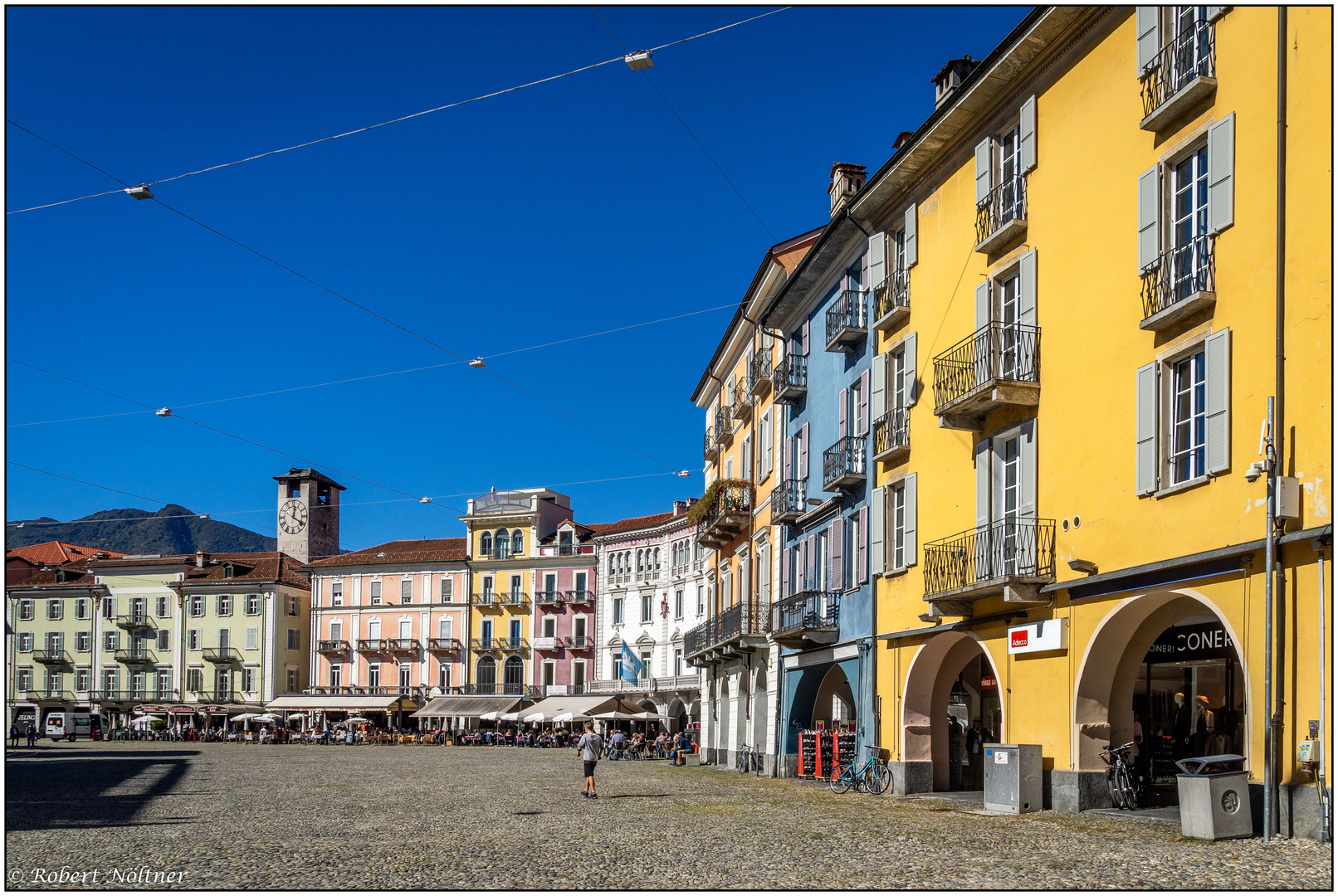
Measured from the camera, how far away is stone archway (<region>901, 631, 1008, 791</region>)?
26.2 meters

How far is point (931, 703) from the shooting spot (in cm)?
2688

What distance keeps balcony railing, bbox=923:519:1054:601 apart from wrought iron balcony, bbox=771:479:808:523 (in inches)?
382

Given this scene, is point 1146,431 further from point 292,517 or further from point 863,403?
point 292,517

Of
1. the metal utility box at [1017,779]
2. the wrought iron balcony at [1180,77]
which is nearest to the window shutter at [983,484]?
the metal utility box at [1017,779]

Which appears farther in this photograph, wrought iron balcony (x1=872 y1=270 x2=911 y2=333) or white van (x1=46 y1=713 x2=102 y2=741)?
white van (x1=46 y1=713 x2=102 y2=741)

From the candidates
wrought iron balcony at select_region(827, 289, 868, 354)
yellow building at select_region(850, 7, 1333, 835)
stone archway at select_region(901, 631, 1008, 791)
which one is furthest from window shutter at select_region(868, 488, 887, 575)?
wrought iron balcony at select_region(827, 289, 868, 354)

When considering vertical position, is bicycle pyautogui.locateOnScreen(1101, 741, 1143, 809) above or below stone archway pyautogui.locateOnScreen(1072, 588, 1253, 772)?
below

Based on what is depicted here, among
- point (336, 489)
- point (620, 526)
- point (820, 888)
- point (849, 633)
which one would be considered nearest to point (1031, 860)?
point (820, 888)

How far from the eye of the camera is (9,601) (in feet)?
320

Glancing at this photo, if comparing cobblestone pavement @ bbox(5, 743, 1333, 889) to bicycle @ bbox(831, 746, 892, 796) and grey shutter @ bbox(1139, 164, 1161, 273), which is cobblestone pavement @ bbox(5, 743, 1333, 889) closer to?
bicycle @ bbox(831, 746, 892, 796)

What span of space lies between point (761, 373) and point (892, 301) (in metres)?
12.3

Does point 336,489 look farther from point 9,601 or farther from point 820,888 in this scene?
point 820,888

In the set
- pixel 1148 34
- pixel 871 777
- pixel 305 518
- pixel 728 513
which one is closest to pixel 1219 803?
pixel 1148 34

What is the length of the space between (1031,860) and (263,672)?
81.5 meters
